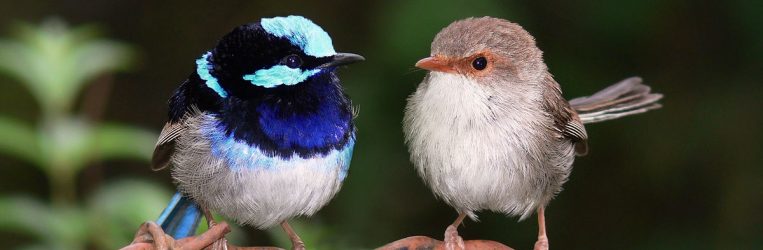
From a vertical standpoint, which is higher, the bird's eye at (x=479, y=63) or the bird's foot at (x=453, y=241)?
the bird's eye at (x=479, y=63)

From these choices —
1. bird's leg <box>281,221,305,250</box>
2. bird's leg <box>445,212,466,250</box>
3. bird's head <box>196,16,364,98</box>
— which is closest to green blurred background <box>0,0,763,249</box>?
bird's leg <box>281,221,305,250</box>

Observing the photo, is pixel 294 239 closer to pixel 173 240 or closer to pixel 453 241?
pixel 453 241

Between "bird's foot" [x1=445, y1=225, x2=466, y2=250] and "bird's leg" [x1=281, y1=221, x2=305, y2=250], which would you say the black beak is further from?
"bird's leg" [x1=281, y1=221, x2=305, y2=250]

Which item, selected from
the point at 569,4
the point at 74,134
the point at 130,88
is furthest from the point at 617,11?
the point at 130,88

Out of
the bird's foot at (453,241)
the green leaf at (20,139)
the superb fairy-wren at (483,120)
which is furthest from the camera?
the green leaf at (20,139)

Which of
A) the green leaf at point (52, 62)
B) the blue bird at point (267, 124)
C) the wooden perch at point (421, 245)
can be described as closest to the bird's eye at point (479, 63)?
the blue bird at point (267, 124)

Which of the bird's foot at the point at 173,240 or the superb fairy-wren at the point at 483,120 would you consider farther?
the superb fairy-wren at the point at 483,120

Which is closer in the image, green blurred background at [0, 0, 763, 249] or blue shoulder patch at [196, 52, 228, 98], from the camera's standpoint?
blue shoulder patch at [196, 52, 228, 98]

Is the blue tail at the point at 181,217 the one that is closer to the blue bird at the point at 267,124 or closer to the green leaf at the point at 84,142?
the blue bird at the point at 267,124
